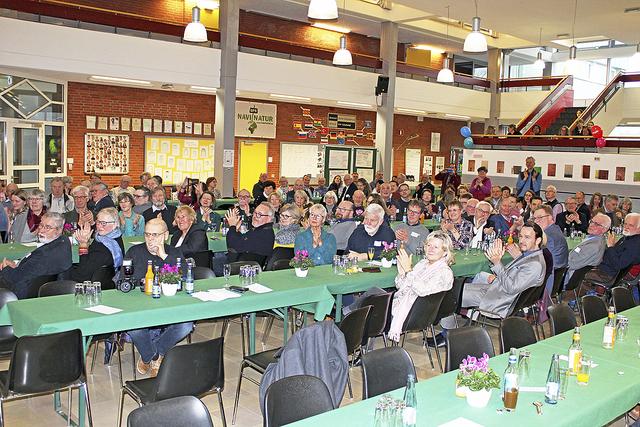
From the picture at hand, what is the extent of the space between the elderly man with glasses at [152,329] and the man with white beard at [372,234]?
7.98ft

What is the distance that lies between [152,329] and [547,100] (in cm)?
1670

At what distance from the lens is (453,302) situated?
6.34 metres

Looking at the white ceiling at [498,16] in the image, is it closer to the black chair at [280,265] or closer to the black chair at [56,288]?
the black chair at [280,265]

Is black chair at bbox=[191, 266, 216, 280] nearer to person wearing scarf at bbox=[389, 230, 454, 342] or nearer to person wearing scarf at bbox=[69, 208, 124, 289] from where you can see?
person wearing scarf at bbox=[69, 208, 124, 289]

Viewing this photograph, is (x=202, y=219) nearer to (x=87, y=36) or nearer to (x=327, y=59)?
(x=87, y=36)

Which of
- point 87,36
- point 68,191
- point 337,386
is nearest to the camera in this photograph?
point 337,386

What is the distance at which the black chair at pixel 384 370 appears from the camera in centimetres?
373

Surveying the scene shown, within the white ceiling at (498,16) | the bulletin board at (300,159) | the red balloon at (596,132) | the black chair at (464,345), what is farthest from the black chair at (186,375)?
the bulletin board at (300,159)

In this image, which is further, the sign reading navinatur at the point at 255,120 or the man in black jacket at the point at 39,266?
the sign reading navinatur at the point at 255,120

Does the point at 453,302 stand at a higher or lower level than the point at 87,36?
lower

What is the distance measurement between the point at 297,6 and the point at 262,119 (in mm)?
3247

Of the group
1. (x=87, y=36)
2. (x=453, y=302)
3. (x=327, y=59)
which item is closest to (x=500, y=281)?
(x=453, y=302)

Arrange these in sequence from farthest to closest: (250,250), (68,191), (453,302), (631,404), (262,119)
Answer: (262,119), (68,191), (250,250), (453,302), (631,404)

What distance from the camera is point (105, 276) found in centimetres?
581
